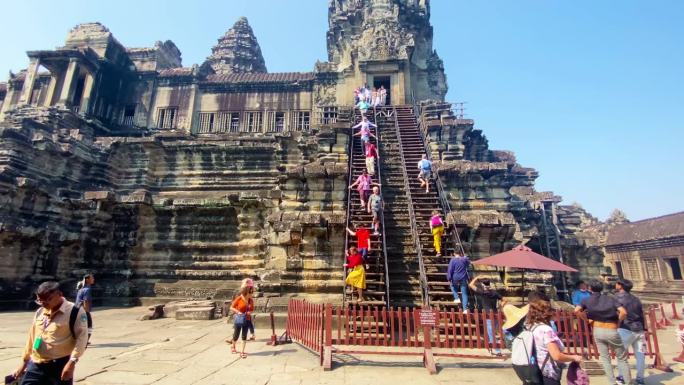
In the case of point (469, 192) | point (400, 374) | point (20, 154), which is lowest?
point (400, 374)

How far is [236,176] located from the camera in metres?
17.5

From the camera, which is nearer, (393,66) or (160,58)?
(393,66)

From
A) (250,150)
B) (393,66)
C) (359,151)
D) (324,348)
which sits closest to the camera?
(324,348)

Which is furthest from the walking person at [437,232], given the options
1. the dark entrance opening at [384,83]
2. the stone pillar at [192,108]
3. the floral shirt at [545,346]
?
the stone pillar at [192,108]

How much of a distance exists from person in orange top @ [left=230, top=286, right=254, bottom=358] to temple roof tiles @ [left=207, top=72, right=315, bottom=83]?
19.3m

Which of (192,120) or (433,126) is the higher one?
(192,120)

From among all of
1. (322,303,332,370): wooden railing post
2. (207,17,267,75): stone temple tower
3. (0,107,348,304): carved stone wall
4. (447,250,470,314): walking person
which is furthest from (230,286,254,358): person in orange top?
(207,17,267,75): stone temple tower

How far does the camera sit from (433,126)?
14.3 metres

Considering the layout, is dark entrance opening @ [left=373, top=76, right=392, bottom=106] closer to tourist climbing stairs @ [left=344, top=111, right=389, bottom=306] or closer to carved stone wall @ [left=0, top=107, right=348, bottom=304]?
carved stone wall @ [left=0, top=107, right=348, bottom=304]

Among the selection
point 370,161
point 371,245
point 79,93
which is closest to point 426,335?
point 371,245

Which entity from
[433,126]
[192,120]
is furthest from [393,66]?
[192,120]

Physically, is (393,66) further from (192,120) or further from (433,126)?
(192,120)

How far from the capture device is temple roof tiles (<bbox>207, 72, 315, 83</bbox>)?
2409cm

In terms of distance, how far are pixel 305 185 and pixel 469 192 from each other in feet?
18.1
